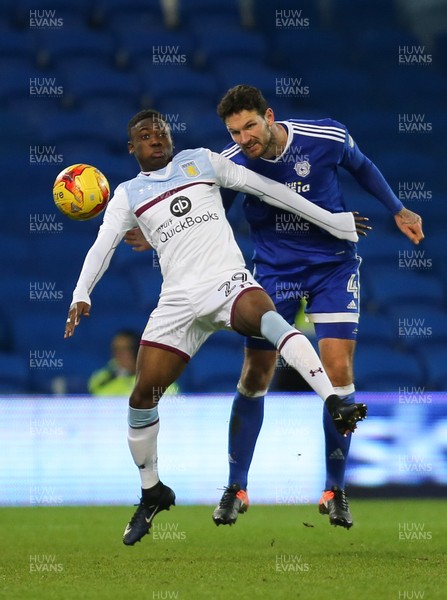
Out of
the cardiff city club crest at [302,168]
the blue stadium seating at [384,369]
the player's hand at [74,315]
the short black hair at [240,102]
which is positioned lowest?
the blue stadium seating at [384,369]

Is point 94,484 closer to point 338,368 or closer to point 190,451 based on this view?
point 190,451

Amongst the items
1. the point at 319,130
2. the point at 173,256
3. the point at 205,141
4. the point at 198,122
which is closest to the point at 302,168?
the point at 319,130

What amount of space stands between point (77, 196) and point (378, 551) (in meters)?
2.67

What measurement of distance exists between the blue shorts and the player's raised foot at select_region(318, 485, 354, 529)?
0.89m

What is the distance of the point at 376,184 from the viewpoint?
7062 millimetres

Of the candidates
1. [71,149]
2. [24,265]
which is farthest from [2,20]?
[24,265]

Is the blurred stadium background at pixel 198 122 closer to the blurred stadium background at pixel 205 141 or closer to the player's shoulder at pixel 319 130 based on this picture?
the blurred stadium background at pixel 205 141

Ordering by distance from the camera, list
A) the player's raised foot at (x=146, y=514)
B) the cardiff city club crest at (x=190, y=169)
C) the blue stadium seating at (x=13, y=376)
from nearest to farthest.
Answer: the player's raised foot at (x=146, y=514), the cardiff city club crest at (x=190, y=169), the blue stadium seating at (x=13, y=376)

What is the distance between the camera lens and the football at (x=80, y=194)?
677 centimetres

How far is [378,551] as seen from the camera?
22.3ft

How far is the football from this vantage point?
6.77 meters

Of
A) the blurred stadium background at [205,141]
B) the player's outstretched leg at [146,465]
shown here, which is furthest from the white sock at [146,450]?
the blurred stadium background at [205,141]

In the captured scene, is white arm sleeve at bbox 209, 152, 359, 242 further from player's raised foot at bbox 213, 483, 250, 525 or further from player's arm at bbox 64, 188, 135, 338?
player's raised foot at bbox 213, 483, 250, 525

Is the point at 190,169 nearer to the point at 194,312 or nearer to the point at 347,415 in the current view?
the point at 194,312
